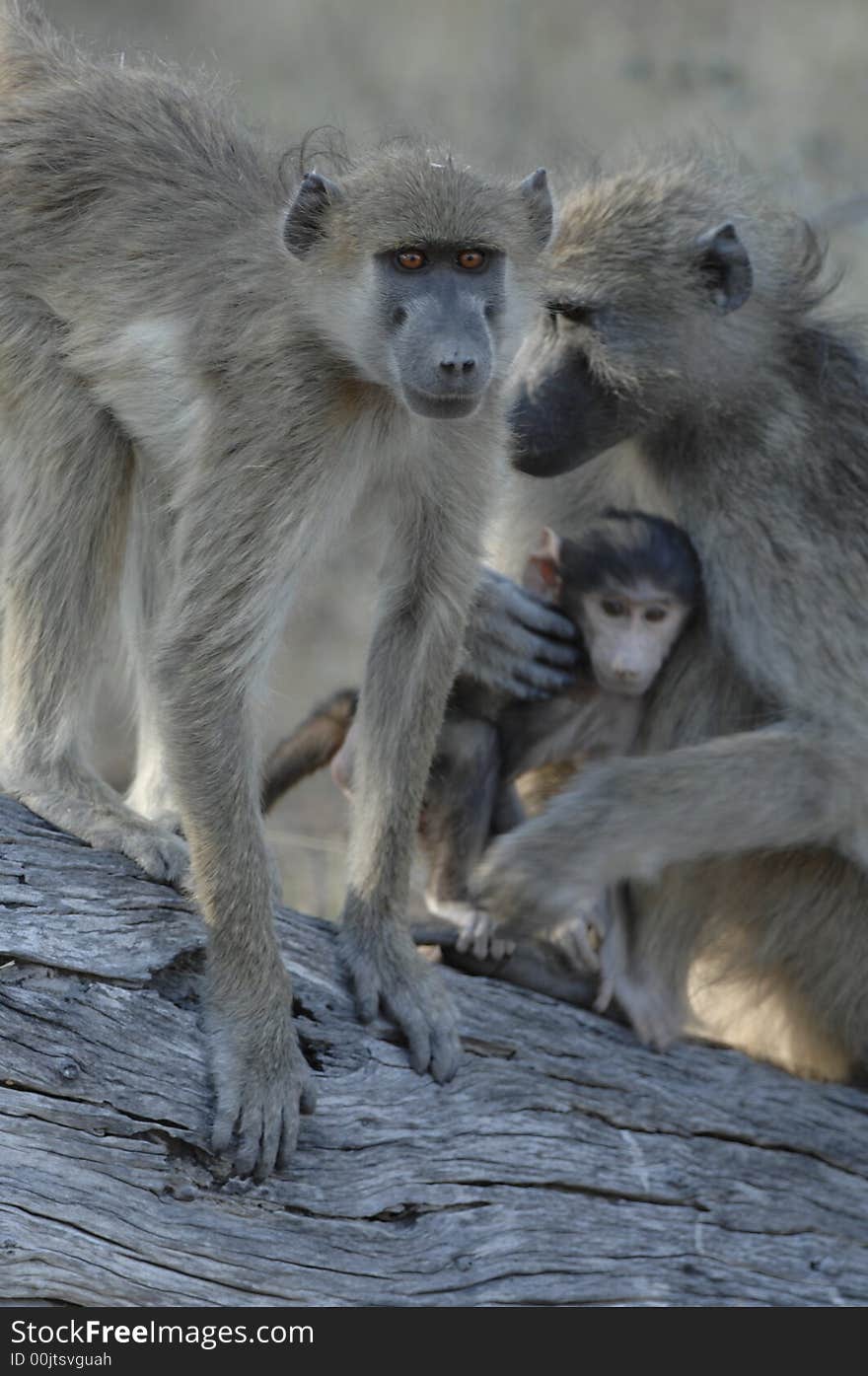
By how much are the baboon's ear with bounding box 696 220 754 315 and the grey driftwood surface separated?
1.91 meters

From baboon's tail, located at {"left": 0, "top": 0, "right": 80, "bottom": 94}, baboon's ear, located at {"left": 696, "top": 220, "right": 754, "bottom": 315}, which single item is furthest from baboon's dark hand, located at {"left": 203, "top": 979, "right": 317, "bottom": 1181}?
baboon's tail, located at {"left": 0, "top": 0, "right": 80, "bottom": 94}

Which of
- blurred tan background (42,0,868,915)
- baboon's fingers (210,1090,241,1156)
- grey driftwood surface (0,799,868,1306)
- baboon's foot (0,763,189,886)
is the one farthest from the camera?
blurred tan background (42,0,868,915)

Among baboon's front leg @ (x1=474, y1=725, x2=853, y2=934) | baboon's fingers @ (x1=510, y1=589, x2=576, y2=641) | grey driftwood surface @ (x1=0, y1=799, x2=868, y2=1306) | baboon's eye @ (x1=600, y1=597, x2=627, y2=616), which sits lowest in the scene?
grey driftwood surface @ (x1=0, y1=799, x2=868, y2=1306)

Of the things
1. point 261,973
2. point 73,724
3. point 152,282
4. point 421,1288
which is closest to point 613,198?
point 152,282

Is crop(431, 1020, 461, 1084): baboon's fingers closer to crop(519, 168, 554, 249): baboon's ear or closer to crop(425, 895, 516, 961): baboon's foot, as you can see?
crop(425, 895, 516, 961): baboon's foot

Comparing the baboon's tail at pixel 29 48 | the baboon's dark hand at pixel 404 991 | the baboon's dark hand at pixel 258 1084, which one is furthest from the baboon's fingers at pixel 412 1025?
the baboon's tail at pixel 29 48

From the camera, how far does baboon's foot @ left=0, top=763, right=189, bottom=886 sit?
3.79 metres

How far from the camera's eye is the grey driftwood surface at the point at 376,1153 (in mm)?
3361

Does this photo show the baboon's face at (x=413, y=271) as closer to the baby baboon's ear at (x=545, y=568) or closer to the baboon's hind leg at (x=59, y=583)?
the baboon's hind leg at (x=59, y=583)

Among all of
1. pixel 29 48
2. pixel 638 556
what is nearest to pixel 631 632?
pixel 638 556

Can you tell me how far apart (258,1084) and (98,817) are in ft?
2.49

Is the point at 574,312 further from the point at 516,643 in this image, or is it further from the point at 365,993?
the point at 365,993

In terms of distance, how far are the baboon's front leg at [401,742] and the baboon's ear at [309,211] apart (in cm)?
71

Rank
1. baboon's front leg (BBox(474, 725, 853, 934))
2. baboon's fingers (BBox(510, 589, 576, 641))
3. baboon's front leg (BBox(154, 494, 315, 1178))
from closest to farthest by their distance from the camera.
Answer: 1. baboon's front leg (BBox(154, 494, 315, 1178))
2. baboon's front leg (BBox(474, 725, 853, 934))
3. baboon's fingers (BBox(510, 589, 576, 641))
